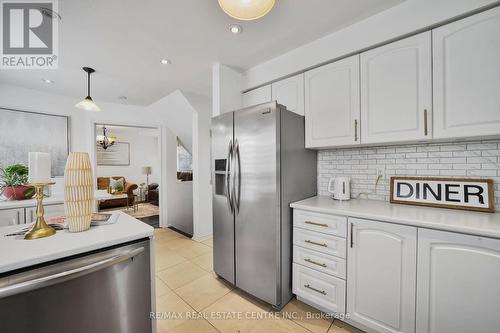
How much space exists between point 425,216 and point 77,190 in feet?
6.95

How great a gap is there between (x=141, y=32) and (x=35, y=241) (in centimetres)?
179

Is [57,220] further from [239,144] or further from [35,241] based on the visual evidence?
[239,144]

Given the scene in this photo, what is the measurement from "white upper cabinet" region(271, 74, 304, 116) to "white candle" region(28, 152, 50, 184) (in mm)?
1960

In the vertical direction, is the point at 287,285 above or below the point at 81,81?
below

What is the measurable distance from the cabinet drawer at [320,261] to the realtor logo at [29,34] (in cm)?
275

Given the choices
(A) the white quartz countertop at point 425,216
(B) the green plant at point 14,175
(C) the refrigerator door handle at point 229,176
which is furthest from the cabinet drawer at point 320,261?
(B) the green plant at point 14,175

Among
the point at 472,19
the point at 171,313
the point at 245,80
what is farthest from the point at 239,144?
the point at 472,19

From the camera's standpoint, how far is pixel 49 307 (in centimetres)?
84

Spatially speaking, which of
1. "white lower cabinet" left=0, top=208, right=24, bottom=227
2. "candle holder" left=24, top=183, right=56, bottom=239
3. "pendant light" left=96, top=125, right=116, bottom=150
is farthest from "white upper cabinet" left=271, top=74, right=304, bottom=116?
"pendant light" left=96, top=125, right=116, bottom=150

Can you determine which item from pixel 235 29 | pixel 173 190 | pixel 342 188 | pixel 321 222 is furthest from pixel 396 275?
pixel 173 190

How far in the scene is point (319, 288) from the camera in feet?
5.43

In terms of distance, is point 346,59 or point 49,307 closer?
point 49,307

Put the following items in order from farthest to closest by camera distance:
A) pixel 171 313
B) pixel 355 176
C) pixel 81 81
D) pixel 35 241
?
pixel 81 81 < pixel 355 176 < pixel 171 313 < pixel 35 241

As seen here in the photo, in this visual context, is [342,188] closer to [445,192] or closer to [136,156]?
[445,192]
